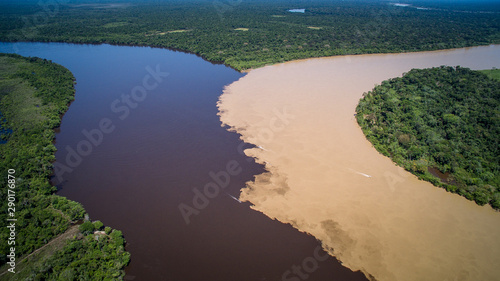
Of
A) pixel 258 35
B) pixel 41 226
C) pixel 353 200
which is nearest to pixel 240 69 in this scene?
pixel 258 35

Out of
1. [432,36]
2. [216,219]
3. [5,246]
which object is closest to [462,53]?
[432,36]

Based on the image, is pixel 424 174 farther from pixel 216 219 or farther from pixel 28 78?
pixel 28 78

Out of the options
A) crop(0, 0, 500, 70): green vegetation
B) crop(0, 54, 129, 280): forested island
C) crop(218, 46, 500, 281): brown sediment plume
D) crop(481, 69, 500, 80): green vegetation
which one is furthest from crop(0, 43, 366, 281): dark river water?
crop(481, 69, 500, 80): green vegetation

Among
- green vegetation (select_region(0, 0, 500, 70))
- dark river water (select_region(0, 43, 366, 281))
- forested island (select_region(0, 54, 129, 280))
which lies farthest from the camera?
green vegetation (select_region(0, 0, 500, 70))

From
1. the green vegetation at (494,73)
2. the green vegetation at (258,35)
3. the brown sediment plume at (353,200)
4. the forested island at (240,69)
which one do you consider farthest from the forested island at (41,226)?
the green vegetation at (494,73)

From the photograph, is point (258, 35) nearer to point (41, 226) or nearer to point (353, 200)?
point (353, 200)

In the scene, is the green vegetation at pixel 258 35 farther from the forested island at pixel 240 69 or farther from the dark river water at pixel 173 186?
the dark river water at pixel 173 186

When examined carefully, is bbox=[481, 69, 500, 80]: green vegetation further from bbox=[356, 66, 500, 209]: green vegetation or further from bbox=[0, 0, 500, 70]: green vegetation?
bbox=[0, 0, 500, 70]: green vegetation
